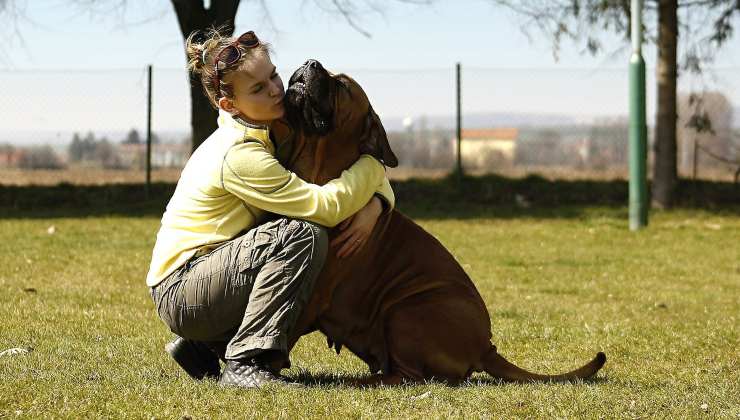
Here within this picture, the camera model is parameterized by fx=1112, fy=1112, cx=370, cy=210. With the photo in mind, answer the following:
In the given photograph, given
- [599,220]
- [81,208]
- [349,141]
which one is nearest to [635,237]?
[599,220]

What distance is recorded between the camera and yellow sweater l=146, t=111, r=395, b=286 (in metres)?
4.19

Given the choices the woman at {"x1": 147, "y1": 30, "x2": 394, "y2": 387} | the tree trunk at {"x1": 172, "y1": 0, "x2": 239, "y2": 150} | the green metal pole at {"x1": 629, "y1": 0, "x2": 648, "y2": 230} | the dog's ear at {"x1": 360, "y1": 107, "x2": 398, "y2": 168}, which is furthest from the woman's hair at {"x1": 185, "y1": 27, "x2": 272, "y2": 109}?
the tree trunk at {"x1": 172, "y1": 0, "x2": 239, "y2": 150}

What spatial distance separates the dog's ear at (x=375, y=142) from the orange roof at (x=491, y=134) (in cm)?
1303

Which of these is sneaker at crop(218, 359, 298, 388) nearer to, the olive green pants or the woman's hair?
the olive green pants

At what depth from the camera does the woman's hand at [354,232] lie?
4.36 m

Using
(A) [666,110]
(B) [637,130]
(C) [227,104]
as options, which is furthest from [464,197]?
(C) [227,104]

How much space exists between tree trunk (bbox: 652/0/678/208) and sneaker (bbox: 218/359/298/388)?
40.8 feet

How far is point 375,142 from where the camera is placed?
434 centimetres

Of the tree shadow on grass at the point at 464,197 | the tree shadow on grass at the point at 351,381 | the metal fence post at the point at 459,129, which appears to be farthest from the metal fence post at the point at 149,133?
the tree shadow on grass at the point at 351,381

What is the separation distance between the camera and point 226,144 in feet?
14.0

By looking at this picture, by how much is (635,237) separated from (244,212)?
30.1 feet

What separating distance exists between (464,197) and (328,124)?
12.9 m

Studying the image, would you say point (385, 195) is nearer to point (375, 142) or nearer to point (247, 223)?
point (375, 142)

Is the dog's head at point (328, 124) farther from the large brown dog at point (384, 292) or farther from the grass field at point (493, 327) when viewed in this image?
the grass field at point (493, 327)
